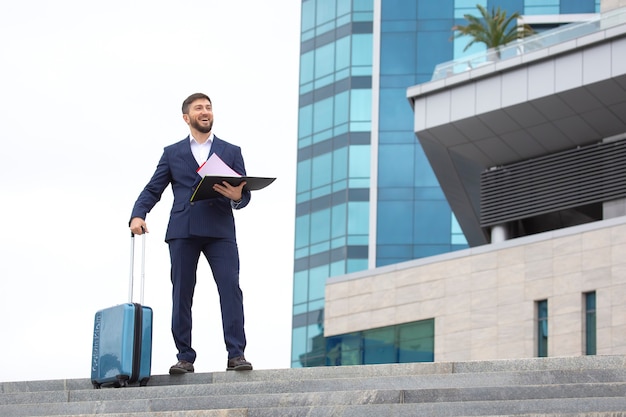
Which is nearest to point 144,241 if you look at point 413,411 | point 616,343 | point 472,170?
point 413,411

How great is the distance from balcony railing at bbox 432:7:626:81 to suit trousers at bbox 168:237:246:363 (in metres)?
24.1

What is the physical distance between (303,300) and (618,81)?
2394cm

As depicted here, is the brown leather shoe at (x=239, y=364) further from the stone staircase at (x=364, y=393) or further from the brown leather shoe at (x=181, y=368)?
the brown leather shoe at (x=181, y=368)

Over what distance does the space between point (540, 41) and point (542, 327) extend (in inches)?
264

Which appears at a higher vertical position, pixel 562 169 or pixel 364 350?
pixel 562 169

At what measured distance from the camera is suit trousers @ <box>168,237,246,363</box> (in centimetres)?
1238

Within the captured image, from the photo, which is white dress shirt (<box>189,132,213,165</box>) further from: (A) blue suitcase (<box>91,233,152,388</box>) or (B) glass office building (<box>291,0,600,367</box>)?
(B) glass office building (<box>291,0,600,367</box>)

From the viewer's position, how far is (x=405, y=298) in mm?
40188

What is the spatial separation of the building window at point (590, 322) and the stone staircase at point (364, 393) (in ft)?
79.7

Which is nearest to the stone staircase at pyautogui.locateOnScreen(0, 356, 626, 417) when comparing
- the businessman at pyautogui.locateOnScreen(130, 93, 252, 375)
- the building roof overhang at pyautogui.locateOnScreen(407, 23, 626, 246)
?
the businessman at pyautogui.locateOnScreen(130, 93, 252, 375)

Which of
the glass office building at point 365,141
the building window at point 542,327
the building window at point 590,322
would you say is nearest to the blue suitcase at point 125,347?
the building window at point 590,322

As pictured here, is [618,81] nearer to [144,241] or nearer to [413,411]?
[144,241]

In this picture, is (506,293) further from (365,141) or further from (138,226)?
(138,226)

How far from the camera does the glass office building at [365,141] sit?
58.4 m
